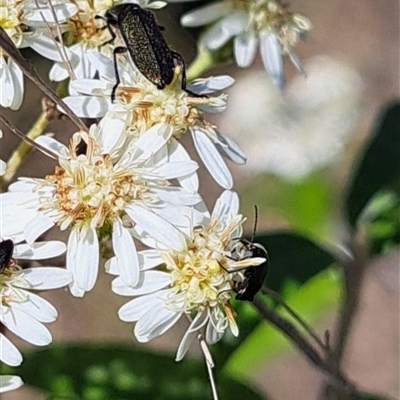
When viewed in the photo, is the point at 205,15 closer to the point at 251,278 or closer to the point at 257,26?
the point at 257,26

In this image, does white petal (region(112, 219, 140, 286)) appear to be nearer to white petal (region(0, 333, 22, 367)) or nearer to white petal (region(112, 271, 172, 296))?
white petal (region(112, 271, 172, 296))

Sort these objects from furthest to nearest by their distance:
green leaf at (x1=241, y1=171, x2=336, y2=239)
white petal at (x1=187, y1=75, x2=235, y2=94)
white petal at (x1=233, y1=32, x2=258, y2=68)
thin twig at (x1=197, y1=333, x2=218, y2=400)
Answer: green leaf at (x1=241, y1=171, x2=336, y2=239) → white petal at (x1=233, y1=32, x2=258, y2=68) → white petal at (x1=187, y1=75, x2=235, y2=94) → thin twig at (x1=197, y1=333, x2=218, y2=400)

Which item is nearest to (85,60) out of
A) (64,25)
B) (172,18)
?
(64,25)

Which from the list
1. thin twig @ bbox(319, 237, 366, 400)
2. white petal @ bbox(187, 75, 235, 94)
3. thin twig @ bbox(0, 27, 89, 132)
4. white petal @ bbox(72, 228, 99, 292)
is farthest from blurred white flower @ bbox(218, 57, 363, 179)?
thin twig @ bbox(0, 27, 89, 132)

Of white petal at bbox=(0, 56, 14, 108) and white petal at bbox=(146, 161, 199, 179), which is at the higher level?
white petal at bbox=(0, 56, 14, 108)

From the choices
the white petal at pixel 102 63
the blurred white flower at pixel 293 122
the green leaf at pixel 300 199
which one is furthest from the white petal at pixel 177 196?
the blurred white flower at pixel 293 122

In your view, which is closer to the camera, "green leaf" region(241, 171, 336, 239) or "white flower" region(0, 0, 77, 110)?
"white flower" region(0, 0, 77, 110)
